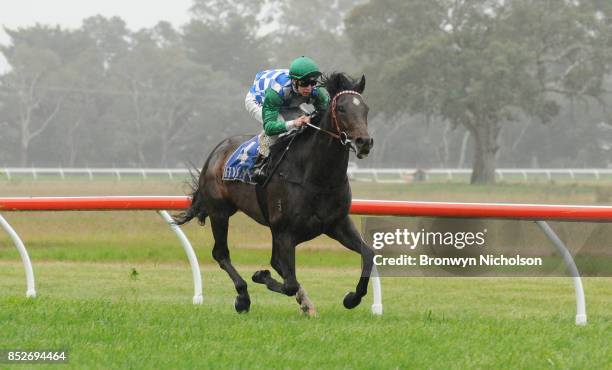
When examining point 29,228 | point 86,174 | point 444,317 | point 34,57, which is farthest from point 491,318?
point 34,57

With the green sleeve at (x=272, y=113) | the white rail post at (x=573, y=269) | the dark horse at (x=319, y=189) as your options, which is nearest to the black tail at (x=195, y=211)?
the dark horse at (x=319, y=189)

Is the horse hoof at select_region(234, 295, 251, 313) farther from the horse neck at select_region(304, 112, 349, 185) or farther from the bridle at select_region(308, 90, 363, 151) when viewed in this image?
the bridle at select_region(308, 90, 363, 151)

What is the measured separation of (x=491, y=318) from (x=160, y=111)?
190 ft

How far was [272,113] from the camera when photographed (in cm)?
730

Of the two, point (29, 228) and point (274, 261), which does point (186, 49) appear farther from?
point (274, 261)

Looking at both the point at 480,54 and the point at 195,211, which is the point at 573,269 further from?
the point at 480,54

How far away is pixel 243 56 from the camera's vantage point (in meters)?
67.4

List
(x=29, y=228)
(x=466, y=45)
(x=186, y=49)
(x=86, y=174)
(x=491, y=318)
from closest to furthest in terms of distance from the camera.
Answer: (x=491, y=318) → (x=29, y=228) → (x=466, y=45) → (x=86, y=174) → (x=186, y=49)

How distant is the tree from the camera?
40.2 m

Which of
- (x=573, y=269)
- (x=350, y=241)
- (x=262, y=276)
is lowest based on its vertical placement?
(x=262, y=276)

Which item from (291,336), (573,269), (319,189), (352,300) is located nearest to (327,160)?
(319,189)

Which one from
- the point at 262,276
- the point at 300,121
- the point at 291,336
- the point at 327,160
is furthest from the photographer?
the point at 262,276

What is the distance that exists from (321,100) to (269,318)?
140 centimetres

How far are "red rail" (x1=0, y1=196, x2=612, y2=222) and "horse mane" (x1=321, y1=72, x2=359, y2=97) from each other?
115 cm
